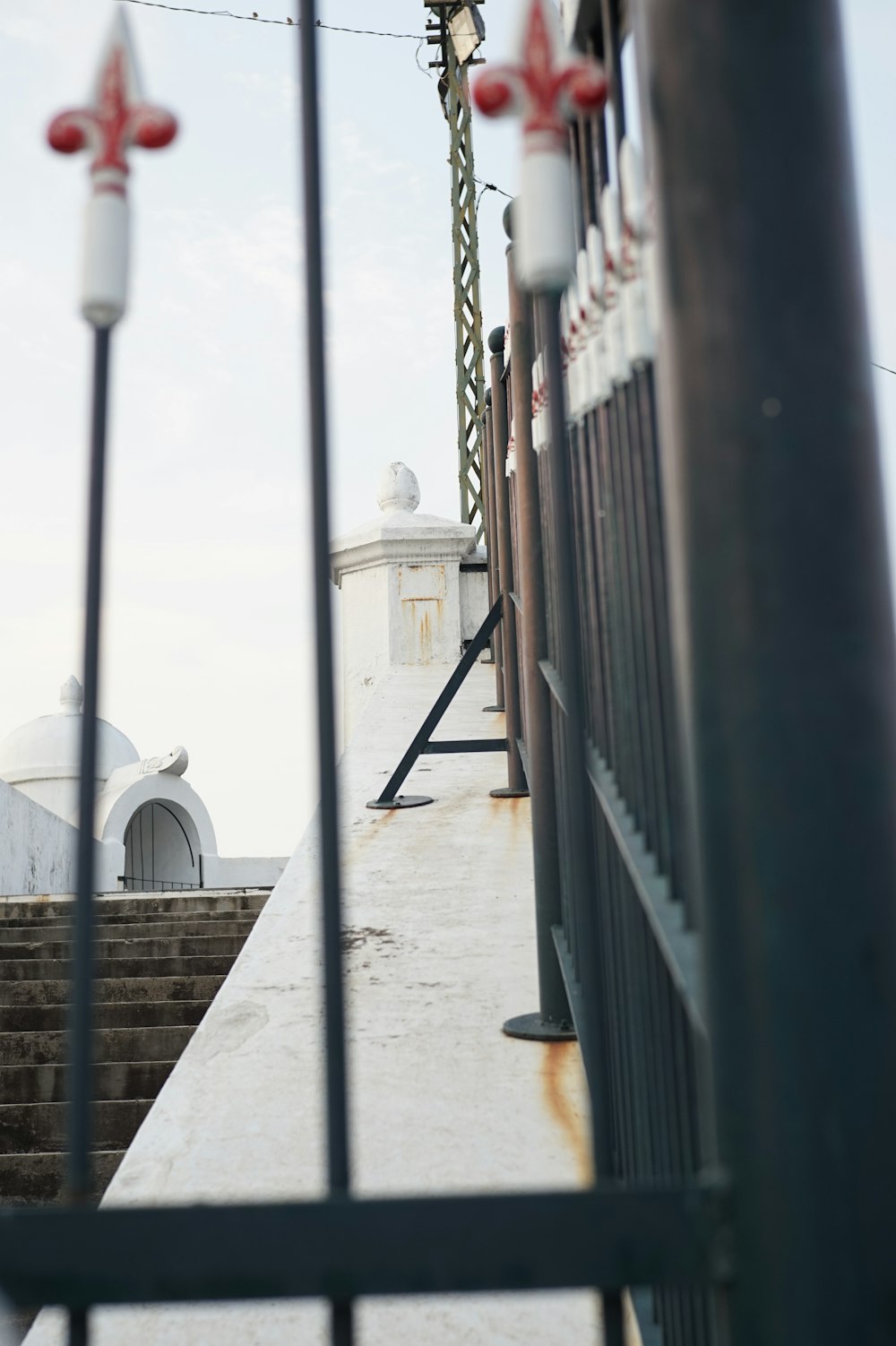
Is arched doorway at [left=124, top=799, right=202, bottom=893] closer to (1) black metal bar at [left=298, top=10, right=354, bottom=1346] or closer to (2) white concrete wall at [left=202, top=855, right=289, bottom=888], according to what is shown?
(2) white concrete wall at [left=202, top=855, right=289, bottom=888]

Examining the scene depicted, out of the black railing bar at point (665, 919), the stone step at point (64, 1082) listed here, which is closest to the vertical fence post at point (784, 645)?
the black railing bar at point (665, 919)

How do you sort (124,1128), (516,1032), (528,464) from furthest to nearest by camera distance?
(124,1128) → (528,464) → (516,1032)

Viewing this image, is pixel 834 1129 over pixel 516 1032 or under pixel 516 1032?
over

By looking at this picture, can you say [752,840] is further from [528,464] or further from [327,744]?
[528,464]

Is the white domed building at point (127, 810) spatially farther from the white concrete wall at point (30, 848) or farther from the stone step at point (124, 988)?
the stone step at point (124, 988)

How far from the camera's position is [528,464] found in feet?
9.41

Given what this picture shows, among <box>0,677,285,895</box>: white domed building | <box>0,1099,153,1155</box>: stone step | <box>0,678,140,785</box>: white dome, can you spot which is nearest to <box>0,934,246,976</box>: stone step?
<box>0,1099,153,1155</box>: stone step

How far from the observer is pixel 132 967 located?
5.41m

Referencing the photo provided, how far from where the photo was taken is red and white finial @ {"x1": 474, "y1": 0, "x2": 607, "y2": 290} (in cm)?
106

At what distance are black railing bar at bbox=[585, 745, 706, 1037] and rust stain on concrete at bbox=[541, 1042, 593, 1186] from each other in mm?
804

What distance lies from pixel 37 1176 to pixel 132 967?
68.2 inches

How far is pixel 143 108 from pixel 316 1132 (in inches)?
72.2

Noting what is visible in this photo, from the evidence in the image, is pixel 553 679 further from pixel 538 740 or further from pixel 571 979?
pixel 571 979

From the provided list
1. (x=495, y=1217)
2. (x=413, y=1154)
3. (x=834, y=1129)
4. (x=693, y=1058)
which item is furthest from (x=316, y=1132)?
(x=834, y=1129)
